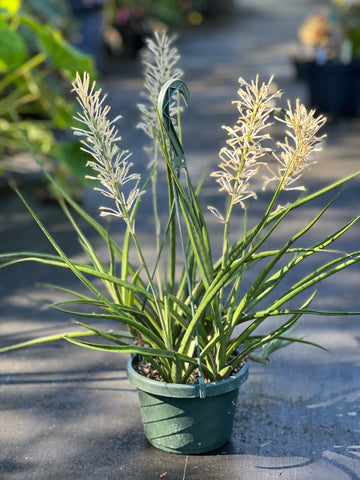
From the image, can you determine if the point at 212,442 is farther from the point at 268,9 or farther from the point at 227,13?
the point at 268,9

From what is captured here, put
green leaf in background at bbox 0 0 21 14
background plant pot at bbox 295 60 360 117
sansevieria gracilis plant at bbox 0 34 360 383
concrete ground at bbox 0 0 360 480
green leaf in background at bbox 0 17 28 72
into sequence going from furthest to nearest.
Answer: background plant pot at bbox 295 60 360 117, green leaf in background at bbox 0 0 21 14, green leaf in background at bbox 0 17 28 72, concrete ground at bbox 0 0 360 480, sansevieria gracilis plant at bbox 0 34 360 383

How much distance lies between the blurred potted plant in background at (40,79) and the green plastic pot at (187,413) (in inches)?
92.4

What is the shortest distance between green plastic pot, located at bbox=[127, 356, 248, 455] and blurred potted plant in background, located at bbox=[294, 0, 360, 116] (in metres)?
5.02

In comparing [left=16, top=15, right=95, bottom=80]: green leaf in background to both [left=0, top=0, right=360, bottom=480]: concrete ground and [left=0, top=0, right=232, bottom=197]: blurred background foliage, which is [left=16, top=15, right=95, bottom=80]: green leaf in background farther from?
[left=0, top=0, right=360, bottom=480]: concrete ground

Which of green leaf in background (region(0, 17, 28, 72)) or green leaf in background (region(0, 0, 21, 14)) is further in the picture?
green leaf in background (region(0, 0, 21, 14))

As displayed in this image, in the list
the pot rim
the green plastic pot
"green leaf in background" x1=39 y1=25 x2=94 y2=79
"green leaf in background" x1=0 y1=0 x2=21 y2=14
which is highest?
"green leaf in background" x1=0 y1=0 x2=21 y2=14

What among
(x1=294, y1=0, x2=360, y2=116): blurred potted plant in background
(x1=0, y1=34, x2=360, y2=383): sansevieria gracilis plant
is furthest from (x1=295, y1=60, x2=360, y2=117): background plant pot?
(x1=0, y1=34, x2=360, y2=383): sansevieria gracilis plant

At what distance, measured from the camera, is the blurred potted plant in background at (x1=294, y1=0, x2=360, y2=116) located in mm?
6570

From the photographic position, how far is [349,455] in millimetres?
2107

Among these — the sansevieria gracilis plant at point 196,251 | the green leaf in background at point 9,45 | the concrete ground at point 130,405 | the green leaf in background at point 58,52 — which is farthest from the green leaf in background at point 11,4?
the sansevieria gracilis plant at point 196,251

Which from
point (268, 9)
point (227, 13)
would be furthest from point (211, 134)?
point (268, 9)

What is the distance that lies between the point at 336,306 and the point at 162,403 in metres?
1.40

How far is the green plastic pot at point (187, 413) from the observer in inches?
77.3

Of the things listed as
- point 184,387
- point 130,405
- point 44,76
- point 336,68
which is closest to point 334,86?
point 336,68
